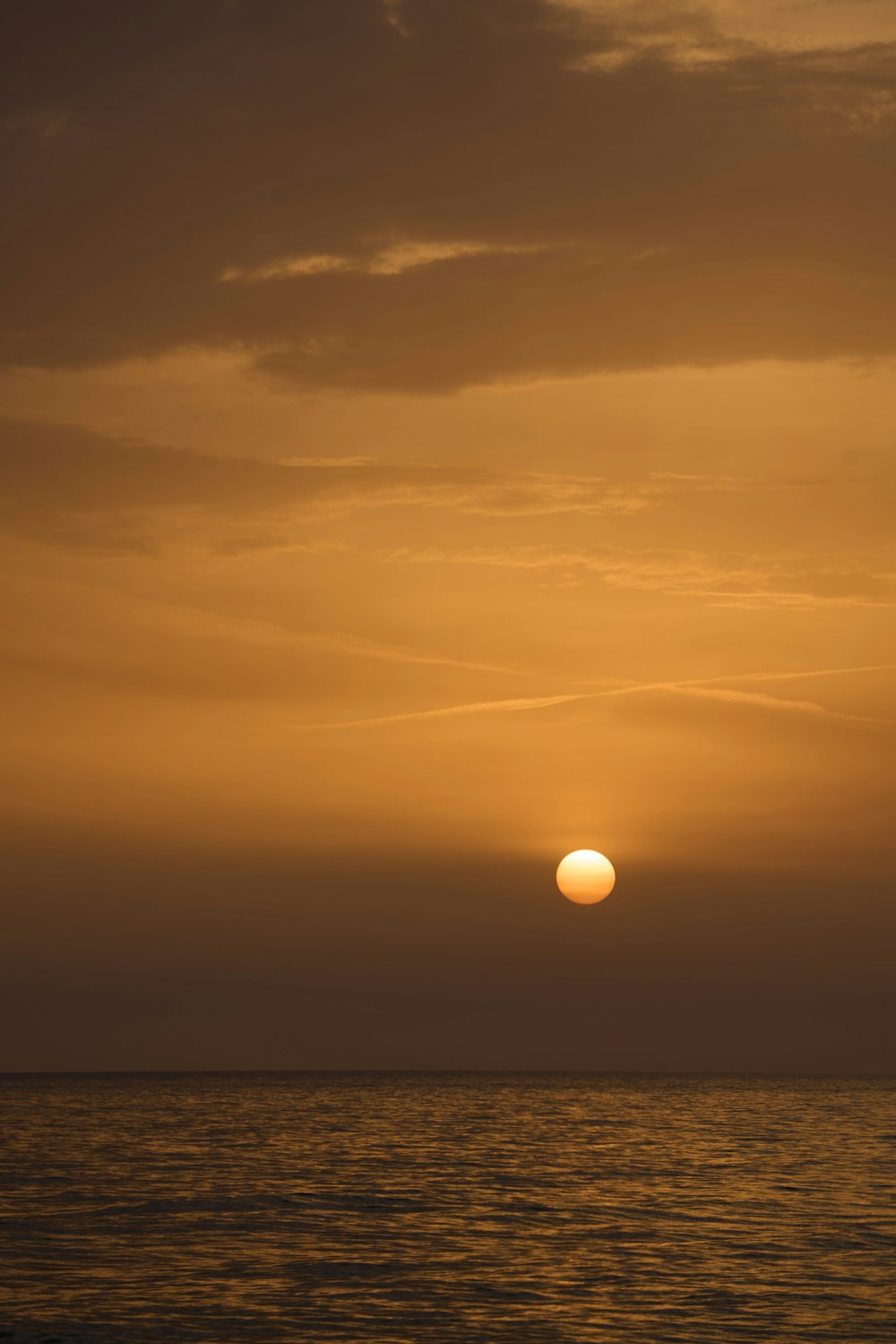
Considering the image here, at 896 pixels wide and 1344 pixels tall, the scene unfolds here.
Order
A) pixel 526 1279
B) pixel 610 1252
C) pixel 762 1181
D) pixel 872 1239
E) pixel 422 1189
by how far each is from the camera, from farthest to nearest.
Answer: pixel 762 1181 → pixel 422 1189 → pixel 872 1239 → pixel 610 1252 → pixel 526 1279

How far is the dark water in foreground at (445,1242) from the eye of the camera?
1420 inches

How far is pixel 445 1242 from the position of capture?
50.5 metres

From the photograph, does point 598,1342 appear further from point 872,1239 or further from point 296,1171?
point 296,1171

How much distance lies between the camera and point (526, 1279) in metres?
42.2

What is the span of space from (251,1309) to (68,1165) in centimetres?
4957

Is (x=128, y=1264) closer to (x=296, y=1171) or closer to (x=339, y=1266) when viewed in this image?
(x=339, y=1266)

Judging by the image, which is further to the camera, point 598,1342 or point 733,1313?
point 733,1313

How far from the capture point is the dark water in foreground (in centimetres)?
3606

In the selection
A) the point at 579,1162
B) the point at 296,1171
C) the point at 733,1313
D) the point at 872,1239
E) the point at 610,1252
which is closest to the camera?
the point at 733,1313

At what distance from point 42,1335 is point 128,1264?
1108cm

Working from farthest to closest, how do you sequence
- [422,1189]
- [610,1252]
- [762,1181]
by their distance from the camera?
[762,1181] → [422,1189] → [610,1252]

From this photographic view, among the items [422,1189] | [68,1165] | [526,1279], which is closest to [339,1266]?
[526,1279]

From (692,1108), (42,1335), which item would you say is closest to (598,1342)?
(42,1335)

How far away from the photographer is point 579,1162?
89625 mm
